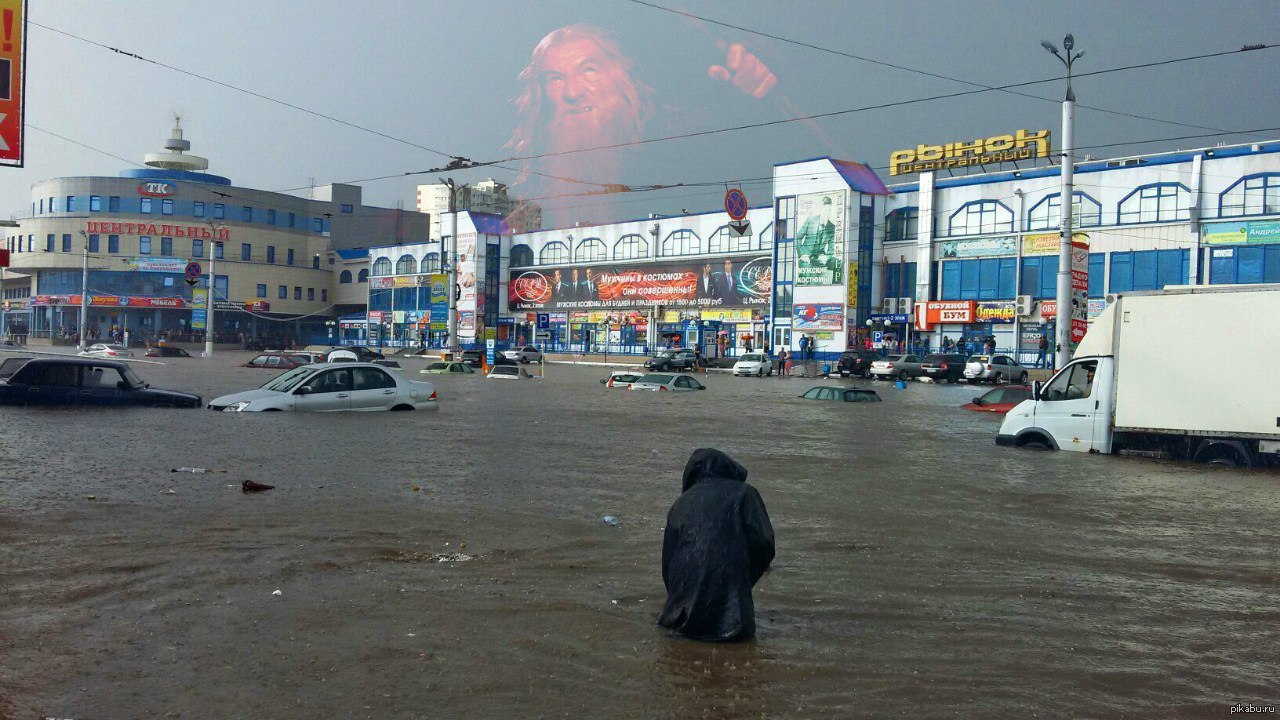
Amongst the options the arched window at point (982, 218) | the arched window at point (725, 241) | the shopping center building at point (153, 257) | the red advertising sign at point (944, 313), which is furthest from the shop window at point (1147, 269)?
the shopping center building at point (153, 257)

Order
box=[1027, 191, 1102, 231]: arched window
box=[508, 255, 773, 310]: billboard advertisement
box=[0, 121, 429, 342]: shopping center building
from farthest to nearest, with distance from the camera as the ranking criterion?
box=[0, 121, 429, 342]: shopping center building → box=[508, 255, 773, 310]: billboard advertisement → box=[1027, 191, 1102, 231]: arched window

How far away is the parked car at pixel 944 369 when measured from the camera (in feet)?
165

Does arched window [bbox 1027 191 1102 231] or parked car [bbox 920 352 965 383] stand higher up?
arched window [bbox 1027 191 1102 231]

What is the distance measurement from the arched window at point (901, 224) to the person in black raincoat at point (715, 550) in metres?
58.5

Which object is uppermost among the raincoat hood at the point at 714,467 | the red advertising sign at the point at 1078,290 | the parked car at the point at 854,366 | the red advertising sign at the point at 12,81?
the red advertising sign at the point at 12,81

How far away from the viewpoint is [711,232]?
2889 inches

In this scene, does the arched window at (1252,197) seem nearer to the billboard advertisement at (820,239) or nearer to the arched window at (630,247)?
the billboard advertisement at (820,239)

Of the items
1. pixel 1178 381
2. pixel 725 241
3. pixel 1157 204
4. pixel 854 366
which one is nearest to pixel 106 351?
pixel 725 241

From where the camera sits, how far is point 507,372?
4391cm

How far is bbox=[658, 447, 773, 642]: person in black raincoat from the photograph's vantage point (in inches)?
227

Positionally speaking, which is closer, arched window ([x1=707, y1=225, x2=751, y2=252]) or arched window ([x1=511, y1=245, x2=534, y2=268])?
arched window ([x1=707, y1=225, x2=751, y2=252])

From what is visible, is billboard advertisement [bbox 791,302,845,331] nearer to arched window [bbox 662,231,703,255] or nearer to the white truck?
arched window [bbox 662,231,703,255]

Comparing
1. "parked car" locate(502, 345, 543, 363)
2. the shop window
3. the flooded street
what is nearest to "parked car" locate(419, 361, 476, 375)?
"parked car" locate(502, 345, 543, 363)

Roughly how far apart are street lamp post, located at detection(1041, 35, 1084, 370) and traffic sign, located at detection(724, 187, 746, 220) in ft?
105
